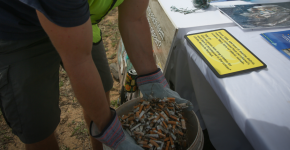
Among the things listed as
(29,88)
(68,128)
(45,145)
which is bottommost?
(68,128)

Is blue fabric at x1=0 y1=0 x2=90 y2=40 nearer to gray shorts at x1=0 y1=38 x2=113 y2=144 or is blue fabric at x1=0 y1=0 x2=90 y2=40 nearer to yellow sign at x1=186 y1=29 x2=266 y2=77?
gray shorts at x1=0 y1=38 x2=113 y2=144

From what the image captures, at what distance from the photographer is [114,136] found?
0.72 metres

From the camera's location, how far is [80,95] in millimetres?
618

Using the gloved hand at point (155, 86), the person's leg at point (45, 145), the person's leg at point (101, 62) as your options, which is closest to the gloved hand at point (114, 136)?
the gloved hand at point (155, 86)

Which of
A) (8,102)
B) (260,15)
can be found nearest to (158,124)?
(8,102)

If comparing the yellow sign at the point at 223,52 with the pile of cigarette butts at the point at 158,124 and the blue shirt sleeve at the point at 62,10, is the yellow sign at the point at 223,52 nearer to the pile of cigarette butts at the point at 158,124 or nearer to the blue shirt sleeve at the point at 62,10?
the pile of cigarette butts at the point at 158,124

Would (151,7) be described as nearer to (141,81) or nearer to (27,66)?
(141,81)

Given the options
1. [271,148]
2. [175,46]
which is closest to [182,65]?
[175,46]

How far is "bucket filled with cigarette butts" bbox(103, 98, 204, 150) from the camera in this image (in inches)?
29.9

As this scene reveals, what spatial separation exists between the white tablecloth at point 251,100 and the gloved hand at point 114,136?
0.45m

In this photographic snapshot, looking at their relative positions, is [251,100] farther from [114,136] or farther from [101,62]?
[101,62]

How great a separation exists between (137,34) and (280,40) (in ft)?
2.78

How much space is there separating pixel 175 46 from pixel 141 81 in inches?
17.4

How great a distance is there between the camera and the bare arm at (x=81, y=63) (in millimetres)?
489
